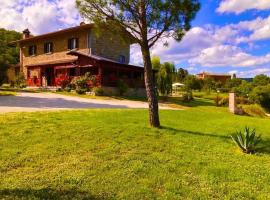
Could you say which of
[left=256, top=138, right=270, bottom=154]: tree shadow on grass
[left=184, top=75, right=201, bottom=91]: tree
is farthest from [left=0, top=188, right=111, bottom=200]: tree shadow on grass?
[left=184, top=75, right=201, bottom=91]: tree

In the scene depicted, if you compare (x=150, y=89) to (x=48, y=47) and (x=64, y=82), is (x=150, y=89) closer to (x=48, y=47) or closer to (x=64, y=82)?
(x=64, y=82)

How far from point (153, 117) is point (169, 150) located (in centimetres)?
245

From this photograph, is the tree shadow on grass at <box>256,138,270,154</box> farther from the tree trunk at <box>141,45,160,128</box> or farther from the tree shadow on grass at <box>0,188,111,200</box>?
the tree shadow on grass at <box>0,188,111,200</box>

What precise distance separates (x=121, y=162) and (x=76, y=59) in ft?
86.3

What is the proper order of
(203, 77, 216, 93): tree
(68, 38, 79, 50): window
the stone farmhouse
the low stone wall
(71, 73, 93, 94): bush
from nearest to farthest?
(71, 73, 93, 94): bush < the low stone wall < the stone farmhouse < (68, 38, 79, 50): window < (203, 77, 216, 93): tree

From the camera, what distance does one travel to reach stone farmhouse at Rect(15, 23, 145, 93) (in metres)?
30.5

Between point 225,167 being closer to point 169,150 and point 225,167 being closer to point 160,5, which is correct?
point 169,150

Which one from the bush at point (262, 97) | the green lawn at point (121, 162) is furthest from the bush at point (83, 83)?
the green lawn at point (121, 162)

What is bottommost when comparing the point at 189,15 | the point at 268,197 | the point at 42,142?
the point at 268,197

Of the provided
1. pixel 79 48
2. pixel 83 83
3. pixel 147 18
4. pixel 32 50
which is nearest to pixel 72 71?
pixel 79 48

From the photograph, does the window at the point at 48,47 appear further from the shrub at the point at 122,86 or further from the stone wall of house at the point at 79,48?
the shrub at the point at 122,86

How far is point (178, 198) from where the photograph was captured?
19.2 feet

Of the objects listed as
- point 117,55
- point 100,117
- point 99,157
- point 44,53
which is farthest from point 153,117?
point 44,53

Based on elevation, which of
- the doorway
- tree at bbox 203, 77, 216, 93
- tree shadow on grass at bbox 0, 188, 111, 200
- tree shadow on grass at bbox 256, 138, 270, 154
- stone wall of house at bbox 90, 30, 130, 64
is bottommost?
tree shadow on grass at bbox 0, 188, 111, 200
